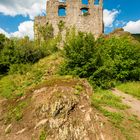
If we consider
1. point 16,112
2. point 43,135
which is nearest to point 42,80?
point 16,112

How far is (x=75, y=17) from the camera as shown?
3372cm

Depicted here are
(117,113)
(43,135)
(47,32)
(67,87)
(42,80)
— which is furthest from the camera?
(47,32)

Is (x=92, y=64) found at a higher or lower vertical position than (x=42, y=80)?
higher

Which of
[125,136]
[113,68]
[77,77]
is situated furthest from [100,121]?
[113,68]

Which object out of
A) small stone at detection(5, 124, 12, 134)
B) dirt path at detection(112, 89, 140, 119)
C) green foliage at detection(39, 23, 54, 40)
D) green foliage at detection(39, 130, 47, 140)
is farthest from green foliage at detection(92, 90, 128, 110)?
green foliage at detection(39, 23, 54, 40)

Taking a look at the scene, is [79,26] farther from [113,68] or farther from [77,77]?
[77,77]

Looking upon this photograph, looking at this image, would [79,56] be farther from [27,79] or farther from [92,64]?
[27,79]

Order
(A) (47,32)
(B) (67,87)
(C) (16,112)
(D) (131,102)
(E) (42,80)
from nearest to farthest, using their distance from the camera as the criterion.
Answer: (C) (16,112) < (B) (67,87) < (D) (131,102) < (E) (42,80) < (A) (47,32)

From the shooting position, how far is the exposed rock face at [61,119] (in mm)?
11750

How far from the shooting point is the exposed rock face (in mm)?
11750

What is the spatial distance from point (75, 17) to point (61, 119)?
23.3 m

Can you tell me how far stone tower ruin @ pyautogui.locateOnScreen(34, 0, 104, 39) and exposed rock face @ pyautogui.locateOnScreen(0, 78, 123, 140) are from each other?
2037cm

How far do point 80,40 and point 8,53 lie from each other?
673cm

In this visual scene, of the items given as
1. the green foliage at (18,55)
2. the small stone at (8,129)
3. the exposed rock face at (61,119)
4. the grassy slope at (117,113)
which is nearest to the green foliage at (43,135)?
the exposed rock face at (61,119)
